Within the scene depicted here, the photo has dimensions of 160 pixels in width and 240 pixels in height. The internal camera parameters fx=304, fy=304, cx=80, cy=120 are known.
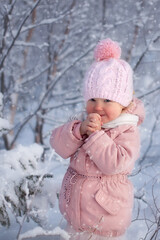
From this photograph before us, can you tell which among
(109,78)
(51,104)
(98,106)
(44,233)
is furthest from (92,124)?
(51,104)

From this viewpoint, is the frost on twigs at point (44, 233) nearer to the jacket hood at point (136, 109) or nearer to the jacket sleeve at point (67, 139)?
the jacket sleeve at point (67, 139)

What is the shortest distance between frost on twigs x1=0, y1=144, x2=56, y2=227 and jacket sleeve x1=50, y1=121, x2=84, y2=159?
263mm

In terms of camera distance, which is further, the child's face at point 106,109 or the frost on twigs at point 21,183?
the frost on twigs at point 21,183

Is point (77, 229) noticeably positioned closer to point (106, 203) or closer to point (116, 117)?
point (106, 203)

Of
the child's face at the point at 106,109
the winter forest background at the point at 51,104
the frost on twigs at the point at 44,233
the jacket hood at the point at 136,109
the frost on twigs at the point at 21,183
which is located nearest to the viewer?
the frost on twigs at the point at 44,233

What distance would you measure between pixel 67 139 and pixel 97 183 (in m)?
0.33

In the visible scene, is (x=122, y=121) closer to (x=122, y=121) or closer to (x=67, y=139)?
(x=122, y=121)

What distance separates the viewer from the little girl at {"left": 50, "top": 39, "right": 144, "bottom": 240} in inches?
73.4

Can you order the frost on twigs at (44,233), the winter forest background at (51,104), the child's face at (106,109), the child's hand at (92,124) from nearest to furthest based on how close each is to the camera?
the frost on twigs at (44,233)
the child's hand at (92,124)
the child's face at (106,109)
the winter forest background at (51,104)

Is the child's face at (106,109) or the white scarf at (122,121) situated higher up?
the child's face at (106,109)

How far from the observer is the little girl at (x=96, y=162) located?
73.4 inches

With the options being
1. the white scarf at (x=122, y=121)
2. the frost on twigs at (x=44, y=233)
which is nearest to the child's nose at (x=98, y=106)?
the white scarf at (x=122, y=121)

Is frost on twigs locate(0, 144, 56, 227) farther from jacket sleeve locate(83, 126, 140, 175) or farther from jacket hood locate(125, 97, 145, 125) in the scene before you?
jacket hood locate(125, 97, 145, 125)

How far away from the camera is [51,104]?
16.8ft
